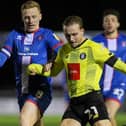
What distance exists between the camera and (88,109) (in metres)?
7.10

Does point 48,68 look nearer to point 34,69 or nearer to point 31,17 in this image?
point 34,69

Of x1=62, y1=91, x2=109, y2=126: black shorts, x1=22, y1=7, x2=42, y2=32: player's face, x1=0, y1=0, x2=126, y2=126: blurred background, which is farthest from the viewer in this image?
x1=0, y1=0, x2=126, y2=126: blurred background

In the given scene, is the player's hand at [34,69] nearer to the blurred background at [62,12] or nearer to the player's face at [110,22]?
the player's face at [110,22]

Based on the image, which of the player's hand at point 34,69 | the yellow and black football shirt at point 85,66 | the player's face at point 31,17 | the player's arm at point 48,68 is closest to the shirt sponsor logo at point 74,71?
the yellow and black football shirt at point 85,66

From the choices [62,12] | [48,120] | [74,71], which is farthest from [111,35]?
[62,12]

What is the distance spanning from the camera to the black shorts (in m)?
7.05

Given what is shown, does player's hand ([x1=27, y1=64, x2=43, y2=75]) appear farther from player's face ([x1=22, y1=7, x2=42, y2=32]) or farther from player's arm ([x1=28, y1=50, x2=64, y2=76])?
player's face ([x1=22, y1=7, x2=42, y2=32])

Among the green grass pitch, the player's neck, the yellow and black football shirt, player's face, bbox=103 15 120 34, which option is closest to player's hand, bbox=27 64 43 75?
the yellow and black football shirt

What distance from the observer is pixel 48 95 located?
793cm

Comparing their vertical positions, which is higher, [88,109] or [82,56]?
[82,56]

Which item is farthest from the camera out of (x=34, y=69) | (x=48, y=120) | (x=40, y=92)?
(x=48, y=120)

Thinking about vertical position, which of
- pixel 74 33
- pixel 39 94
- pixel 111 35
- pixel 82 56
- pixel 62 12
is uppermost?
pixel 74 33

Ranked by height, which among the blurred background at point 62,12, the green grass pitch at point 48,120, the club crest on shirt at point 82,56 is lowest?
the green grass pitch at point 48,120

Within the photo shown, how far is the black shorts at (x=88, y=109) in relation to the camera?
7.05 metres
